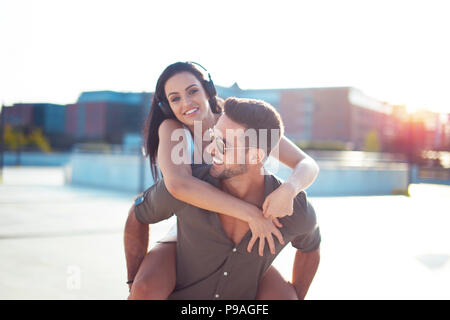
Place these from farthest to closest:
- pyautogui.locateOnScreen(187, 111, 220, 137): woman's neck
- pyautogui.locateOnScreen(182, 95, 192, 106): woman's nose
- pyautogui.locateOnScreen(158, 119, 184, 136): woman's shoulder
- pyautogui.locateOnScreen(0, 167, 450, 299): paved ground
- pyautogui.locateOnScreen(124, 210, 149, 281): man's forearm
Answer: pyautogui.locateOnScreen(0, 167, 450, 299): paved ground < pyautogui.locateOnScreen(187, 111, 220, 137): woman's neck < pyautogui.locateOnScreen(182, 95, 192, 106): woman's nose < pyautogui.locateOnScreen(158, 119, 184, 136): woman's shoulder < pyautogui.locateOnScreen(124, 210, 149, 281): man's forearm

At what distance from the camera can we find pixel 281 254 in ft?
20.2

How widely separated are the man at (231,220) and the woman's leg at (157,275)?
0.15 ft

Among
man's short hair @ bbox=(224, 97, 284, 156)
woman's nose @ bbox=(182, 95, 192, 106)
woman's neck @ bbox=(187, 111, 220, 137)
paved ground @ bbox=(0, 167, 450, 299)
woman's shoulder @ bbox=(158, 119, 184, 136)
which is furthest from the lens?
paved ground @ bbox=(0, 167, 450, 299)

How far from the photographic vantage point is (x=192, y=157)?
264cm

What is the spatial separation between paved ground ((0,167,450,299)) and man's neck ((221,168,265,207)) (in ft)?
8.74

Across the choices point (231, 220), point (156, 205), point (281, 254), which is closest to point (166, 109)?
point (156, 205)

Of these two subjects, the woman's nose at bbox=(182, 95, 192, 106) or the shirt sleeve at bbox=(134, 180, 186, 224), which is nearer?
the shirt sleeve at bbox=(134, 180, 186, 224)

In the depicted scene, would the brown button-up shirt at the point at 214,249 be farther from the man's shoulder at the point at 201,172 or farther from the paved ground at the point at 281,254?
the paved ground at the point at 281,254

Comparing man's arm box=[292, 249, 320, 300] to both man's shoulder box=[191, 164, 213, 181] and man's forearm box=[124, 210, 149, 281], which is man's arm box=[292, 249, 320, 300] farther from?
man's forearm box=[124, 210, 149, 281]

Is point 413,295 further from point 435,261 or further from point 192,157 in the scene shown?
point 192,157

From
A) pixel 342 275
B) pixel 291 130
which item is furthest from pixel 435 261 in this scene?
pixel 291 130

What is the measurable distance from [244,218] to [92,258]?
433 centimetres

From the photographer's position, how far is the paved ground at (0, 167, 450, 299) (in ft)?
14.7

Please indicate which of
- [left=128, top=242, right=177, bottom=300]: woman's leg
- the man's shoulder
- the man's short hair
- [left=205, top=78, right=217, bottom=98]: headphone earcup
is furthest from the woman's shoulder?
the man's short hair
